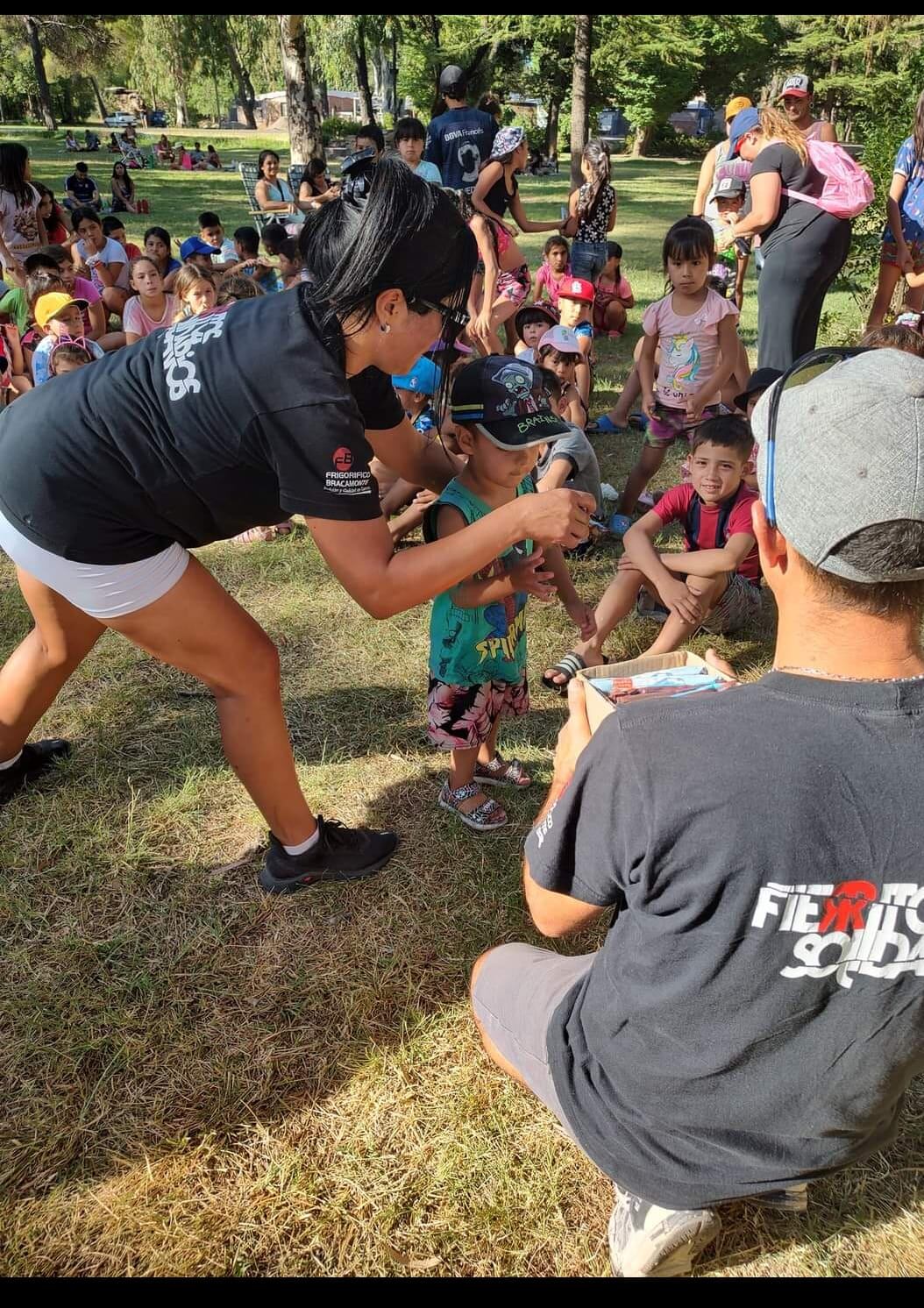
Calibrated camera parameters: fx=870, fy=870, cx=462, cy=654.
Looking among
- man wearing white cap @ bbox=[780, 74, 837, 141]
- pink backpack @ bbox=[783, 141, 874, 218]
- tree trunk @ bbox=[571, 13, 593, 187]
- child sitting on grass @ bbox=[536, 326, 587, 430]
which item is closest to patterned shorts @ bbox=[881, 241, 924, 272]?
man wearing white cap @ bbox=[780, 74, 837, 141]

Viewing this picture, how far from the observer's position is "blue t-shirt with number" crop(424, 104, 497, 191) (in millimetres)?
7469

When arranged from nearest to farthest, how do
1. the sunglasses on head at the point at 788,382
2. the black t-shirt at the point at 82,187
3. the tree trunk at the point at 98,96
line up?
the sunglasses on head at the point at 788,382 < the black t-shirt at the point at 82,187 < the tree trunk at the point at 98,96

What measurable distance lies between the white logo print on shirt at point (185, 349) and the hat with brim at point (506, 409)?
0.71m

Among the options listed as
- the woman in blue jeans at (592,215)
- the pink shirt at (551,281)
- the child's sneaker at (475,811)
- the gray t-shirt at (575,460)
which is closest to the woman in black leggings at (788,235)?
the gray t-shirt at (575,460)

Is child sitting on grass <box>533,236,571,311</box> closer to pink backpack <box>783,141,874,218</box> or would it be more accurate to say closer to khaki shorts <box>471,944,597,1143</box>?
pink backpack <box>783,141,874,218</box>

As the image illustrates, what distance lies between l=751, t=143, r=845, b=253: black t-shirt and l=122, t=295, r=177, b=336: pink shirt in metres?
4.54

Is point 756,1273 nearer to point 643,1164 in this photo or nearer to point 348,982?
point 643,1164

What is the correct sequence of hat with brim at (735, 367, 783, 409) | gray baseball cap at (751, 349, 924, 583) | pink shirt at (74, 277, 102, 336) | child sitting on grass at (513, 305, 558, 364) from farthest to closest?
pink shirt at (74, 277, 102, 336) → child sitting on grass at (513, 305, 558, 364) → hat with brim at (735, 367, 783, 409) → gray baseball cap at (751, 349, 924, 583)

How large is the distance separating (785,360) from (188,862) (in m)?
4.48

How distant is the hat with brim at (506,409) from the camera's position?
2.40 m

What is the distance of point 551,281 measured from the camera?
7.27m

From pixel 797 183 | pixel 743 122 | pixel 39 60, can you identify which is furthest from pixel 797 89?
pixel 39 60

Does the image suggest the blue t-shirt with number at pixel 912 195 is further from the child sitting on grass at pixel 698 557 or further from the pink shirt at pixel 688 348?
the child sitting on grass at pixel 698 557

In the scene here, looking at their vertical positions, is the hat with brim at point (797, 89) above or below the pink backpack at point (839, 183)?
above
